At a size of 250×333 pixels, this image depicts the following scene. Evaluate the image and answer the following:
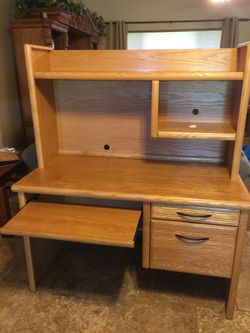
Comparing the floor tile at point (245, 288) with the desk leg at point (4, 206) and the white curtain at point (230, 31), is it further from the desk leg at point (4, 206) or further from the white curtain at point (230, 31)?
the white curtain at point (230, 31)

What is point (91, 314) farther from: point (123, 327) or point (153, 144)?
point (153, 144)

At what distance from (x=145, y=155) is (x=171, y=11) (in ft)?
14.3

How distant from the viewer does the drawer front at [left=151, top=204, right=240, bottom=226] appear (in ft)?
4.38

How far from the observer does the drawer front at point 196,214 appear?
1.34 meters

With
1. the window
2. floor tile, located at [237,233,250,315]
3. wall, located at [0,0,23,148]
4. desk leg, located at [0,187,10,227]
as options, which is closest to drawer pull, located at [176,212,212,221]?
floor tile, located at [237,233,250,315]

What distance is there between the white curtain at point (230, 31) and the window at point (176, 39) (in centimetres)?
20

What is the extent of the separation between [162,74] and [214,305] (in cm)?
128

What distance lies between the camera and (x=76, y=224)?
1.38 metres

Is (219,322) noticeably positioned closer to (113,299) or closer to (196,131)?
(113,299)

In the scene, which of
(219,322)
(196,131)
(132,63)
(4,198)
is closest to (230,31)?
(132,63)

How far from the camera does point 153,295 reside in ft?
5.44

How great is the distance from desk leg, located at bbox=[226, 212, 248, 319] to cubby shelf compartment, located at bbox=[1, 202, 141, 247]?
19.2 inches

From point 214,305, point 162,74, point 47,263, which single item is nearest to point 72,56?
point 162,74

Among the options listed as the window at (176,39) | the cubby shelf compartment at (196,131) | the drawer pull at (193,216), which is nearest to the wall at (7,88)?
the cubby shelf compartment at (196,131)
